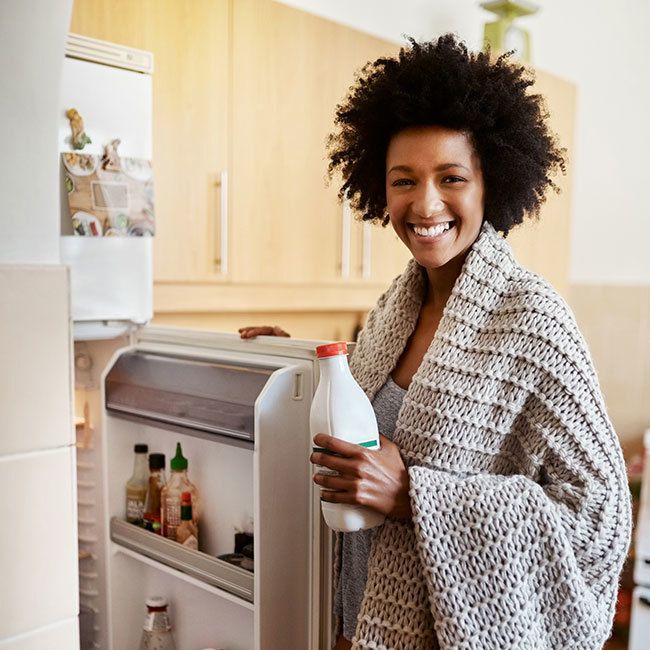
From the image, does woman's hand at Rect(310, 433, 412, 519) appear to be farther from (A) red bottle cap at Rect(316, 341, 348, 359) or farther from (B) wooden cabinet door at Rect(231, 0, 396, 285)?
(B) wooden cabinet door at Rect(231, 0, 396, 285)

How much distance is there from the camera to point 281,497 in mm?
1302

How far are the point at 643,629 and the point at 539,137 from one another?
71.3 inches

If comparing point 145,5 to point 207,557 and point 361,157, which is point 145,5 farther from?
point 207,557

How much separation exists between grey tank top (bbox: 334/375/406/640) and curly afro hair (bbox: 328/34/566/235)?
0.99ft

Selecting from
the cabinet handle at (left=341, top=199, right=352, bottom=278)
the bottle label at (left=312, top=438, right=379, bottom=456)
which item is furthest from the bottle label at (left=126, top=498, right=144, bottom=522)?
the cabinet handle at (left=341, top=199, right=352, bottom=278)

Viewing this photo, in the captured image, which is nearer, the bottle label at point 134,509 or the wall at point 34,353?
the wall at point 34,353

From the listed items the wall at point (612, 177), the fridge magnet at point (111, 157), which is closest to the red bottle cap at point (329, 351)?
the fridge magnet at point (111, 157)

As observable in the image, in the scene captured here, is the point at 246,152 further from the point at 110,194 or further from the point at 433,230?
the point at 433,230

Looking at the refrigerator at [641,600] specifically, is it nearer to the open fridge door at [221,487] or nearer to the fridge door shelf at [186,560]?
the open fridge door at [221,487]

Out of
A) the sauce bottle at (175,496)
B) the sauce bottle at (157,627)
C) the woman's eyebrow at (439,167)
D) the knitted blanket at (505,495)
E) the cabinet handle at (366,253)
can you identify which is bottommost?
the sauce bottle at (157,627)

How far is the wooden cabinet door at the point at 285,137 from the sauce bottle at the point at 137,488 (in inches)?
21.3

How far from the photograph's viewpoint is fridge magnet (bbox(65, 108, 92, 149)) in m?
1.46

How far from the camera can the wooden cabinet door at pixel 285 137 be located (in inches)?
75.8

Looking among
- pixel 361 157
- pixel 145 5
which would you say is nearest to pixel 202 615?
pixel 361 157
